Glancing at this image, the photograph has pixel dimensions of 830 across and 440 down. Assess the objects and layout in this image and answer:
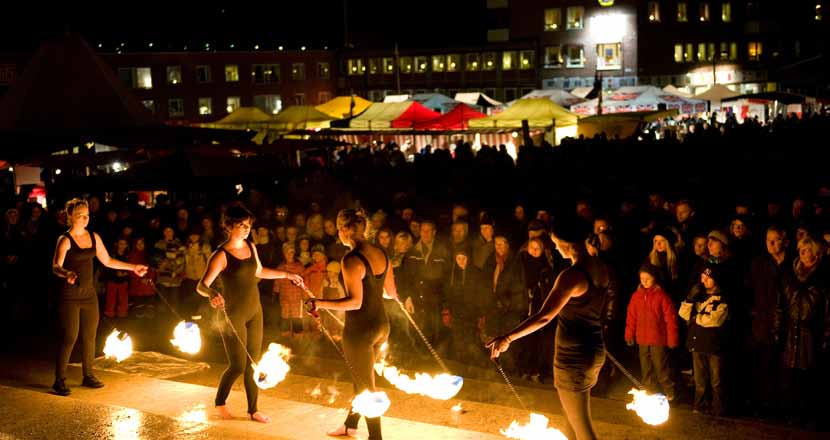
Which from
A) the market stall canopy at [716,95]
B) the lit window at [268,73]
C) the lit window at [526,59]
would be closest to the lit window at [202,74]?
the lit window at [268,73]

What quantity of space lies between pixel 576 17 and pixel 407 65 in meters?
12.8

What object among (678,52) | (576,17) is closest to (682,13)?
(678,52)

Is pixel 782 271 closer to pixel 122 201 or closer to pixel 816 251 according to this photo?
pixel 816 251

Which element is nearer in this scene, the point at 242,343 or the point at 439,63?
the point at 242,343

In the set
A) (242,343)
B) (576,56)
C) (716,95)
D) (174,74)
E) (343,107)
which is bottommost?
(242,343)

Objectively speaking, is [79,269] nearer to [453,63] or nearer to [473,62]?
[473,62]

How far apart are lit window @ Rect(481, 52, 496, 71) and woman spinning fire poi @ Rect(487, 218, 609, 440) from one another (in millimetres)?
58003

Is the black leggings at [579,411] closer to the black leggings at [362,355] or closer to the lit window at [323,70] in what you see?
the black leggings at [362,355]

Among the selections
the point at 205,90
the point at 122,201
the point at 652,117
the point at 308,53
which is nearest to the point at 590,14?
the point at 308,53

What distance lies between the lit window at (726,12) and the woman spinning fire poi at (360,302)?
197 feet

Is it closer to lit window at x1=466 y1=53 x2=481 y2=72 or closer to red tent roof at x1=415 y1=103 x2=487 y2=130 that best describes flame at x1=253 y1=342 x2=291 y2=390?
red tent roof at x1=415 y1=103 x2=487 y2=130

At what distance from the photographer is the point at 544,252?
9.22 metres

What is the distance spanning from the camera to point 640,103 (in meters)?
29.1

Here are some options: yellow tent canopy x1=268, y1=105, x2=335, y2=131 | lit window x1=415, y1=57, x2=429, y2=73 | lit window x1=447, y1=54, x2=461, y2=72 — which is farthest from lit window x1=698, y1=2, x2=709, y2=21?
yellow tent canopy x1=268, y1=105, x2=335, y2=131
